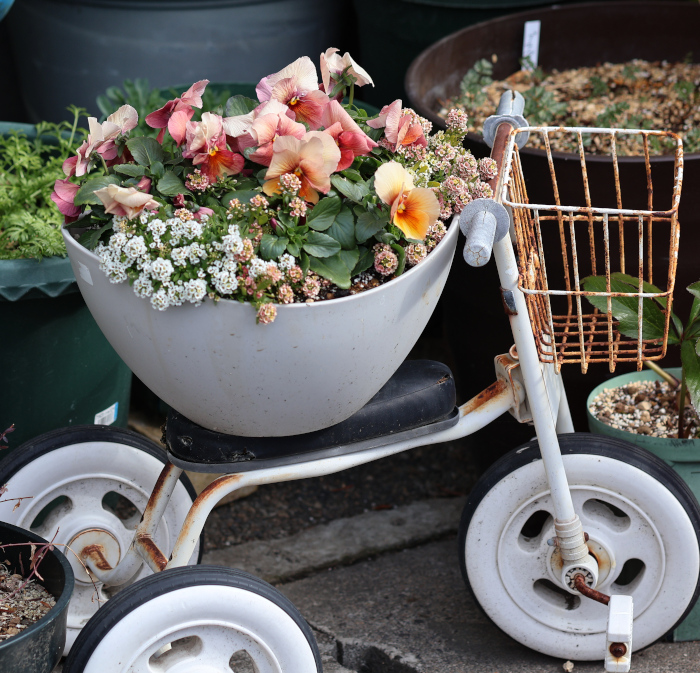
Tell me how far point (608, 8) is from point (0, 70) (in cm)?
218

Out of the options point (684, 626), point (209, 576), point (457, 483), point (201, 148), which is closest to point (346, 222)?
point (201, 148)

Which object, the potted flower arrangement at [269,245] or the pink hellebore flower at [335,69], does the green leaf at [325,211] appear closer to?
the potted flower arrangement at [269,245]

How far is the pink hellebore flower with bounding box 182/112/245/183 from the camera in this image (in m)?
1.27

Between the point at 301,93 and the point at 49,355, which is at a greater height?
the point at 301,93

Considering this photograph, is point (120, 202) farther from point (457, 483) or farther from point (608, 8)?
point (608, 8)

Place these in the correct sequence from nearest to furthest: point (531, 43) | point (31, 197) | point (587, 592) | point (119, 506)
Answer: point (587, 592) < point (31, 197) < point (119, 506) < point (531, 43)

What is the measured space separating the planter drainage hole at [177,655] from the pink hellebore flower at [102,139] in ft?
2.46

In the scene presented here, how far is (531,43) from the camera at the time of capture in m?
2.51

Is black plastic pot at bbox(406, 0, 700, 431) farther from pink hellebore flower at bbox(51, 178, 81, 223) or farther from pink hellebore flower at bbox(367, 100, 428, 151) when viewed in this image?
pink hellebore flower at bbox(51, 178, 81, 223)

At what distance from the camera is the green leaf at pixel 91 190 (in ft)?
4.21

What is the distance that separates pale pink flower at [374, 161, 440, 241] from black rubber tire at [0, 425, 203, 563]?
2.38ft

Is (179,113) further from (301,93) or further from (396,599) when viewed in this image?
(396,599)

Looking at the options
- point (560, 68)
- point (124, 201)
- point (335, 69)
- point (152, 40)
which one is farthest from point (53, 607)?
point (560, 68)

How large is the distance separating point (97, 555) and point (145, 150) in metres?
Result: 0.79
